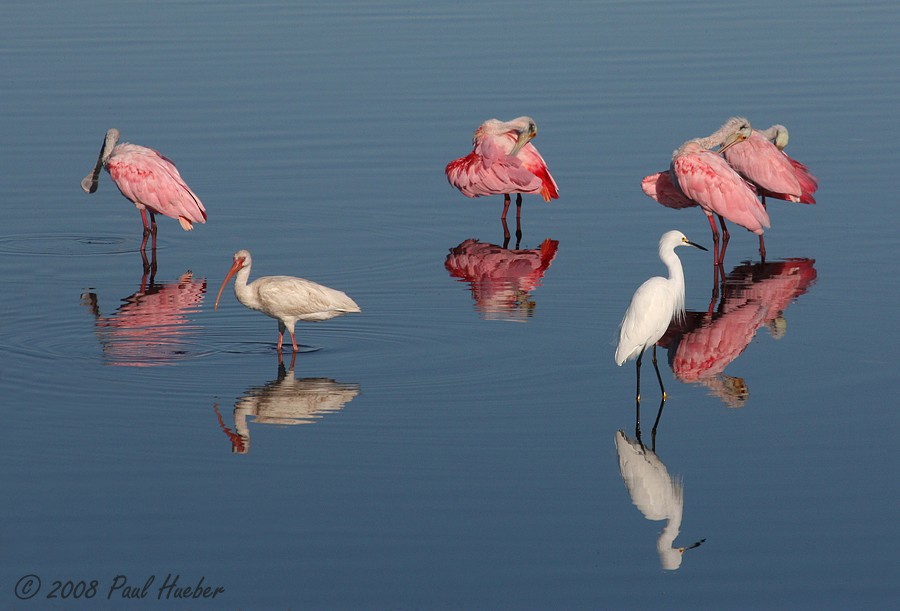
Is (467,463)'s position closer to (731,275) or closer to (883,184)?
(731,275)

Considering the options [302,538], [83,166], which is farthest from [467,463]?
[83,166]

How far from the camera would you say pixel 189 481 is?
8766 millimetres

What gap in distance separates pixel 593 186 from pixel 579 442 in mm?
8521

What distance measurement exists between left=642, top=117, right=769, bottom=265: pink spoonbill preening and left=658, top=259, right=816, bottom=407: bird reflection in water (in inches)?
20.4

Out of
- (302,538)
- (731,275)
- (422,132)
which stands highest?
(422,132)

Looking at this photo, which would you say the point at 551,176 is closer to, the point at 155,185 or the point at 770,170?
the point at 770,170

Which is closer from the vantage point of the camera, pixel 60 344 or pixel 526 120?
pixel 60 344

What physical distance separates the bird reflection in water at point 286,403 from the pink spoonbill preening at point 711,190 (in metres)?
5.39

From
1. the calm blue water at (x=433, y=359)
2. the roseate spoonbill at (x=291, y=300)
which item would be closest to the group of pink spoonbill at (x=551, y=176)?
the calm blue water at (x=433, y=359)

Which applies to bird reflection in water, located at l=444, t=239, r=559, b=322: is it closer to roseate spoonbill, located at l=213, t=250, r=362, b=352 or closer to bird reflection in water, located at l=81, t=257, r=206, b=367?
roseate spoonbill, located at l=213, t=250, r=362, b=352

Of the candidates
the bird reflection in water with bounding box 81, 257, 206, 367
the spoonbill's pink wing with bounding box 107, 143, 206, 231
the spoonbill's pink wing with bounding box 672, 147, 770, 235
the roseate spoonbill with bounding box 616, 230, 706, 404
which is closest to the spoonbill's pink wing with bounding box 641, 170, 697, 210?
the spoonbill's pink wing with bounding box 672, 147, 770, 235

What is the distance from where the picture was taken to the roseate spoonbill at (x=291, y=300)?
1152 cm

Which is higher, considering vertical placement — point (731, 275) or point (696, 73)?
point (696, 73)

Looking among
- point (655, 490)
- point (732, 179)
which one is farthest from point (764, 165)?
point (655, 490)
